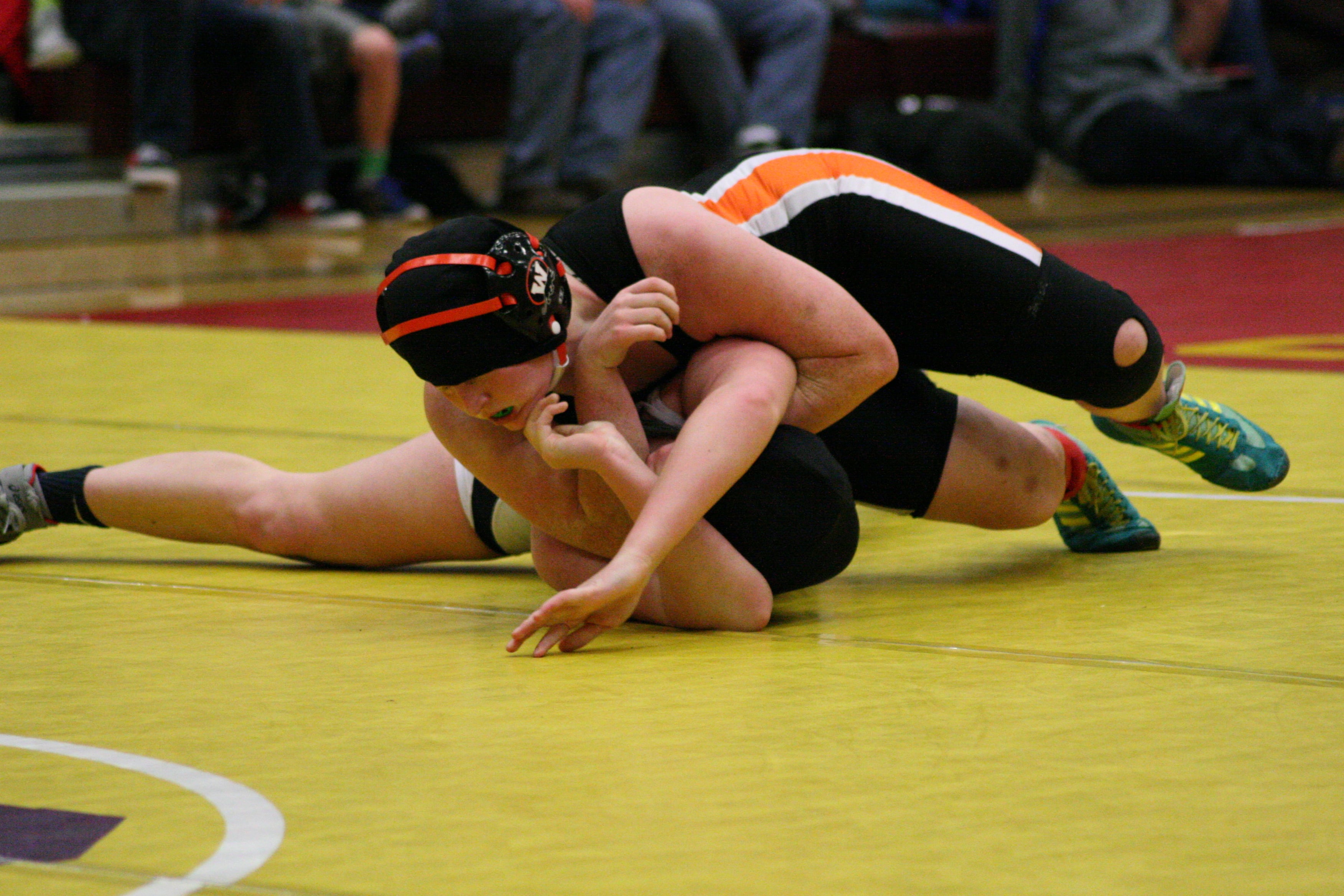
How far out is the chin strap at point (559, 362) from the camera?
1938 millimetres

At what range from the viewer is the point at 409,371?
3926 mm

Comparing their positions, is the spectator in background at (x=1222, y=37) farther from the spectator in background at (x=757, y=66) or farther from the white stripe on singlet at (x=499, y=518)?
the white stripe on singlet at (x=499, y=518)

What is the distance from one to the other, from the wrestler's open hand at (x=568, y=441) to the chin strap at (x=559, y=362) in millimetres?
36

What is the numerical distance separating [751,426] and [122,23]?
5.52m

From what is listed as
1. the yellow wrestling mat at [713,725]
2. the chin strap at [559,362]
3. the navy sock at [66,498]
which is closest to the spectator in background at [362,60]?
the yellow wrestling mat at [713,725]

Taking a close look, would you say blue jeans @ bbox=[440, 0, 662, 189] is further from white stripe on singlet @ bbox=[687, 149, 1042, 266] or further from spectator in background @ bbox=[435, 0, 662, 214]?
white stripe on singlet @ bbox=[687, 149, 1042, 266]

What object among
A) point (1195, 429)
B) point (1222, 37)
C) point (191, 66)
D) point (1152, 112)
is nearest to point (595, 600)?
point (1195, 429)

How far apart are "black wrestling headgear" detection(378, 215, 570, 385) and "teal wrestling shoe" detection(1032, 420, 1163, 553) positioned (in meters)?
0.83

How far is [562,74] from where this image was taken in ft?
24.7

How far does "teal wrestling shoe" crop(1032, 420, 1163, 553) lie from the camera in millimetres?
2361

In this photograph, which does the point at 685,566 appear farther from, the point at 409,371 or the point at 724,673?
the point at 409,371

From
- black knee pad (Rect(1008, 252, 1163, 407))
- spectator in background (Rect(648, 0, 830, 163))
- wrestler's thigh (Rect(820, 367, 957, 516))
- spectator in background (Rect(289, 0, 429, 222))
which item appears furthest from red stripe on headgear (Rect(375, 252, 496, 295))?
spectator in background (Rect(648, 0, 830, 163))

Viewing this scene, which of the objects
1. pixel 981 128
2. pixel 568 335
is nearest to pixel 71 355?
pixel 568 335

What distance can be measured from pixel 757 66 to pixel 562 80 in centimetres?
117
